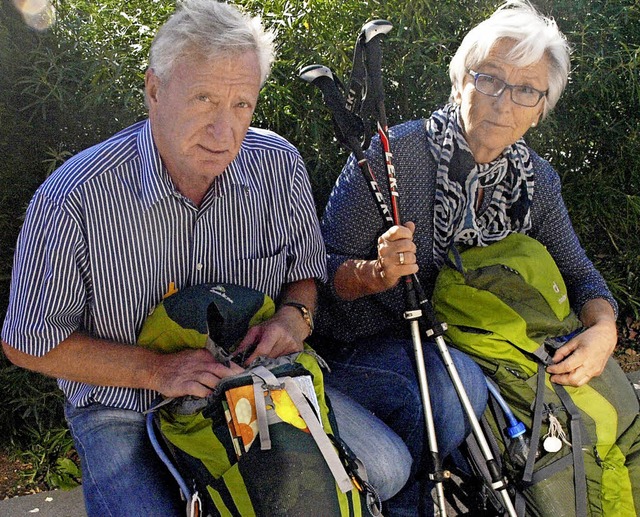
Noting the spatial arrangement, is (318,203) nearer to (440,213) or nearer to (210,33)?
(440,213)

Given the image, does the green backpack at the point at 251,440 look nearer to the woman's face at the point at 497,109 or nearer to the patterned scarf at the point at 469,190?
the patterned scarf at the point at 469,190

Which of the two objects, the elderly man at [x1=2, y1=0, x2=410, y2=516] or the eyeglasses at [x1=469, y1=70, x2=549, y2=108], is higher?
the eyeglasses at [x1=469, y1=70, x2=549, y2=108]

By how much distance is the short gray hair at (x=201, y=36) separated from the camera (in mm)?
2281

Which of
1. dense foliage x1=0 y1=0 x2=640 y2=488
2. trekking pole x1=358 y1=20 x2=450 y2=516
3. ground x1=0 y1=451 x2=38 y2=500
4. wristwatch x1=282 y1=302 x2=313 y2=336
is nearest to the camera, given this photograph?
trekking pole x1=358 y1=20 x2=450 y2=516

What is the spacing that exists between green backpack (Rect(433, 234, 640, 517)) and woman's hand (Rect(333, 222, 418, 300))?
244 millimetres

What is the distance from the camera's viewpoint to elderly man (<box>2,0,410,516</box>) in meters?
2.25

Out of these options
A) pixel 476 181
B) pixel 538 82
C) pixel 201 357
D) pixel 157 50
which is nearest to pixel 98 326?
pixel 201 357

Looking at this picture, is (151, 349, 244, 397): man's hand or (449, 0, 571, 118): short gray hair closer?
(151, 349, 244, 397): man's hand

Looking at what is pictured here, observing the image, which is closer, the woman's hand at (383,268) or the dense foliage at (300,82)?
the woman's hand at (383,268)

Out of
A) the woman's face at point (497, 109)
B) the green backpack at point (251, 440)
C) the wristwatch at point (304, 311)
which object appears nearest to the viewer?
the green backpack at point (251, 440)

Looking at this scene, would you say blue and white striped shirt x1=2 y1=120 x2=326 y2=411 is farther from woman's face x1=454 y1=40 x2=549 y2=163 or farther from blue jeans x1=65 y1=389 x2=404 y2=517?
woman's face x1=454 y1=40 x2=549 y2=163

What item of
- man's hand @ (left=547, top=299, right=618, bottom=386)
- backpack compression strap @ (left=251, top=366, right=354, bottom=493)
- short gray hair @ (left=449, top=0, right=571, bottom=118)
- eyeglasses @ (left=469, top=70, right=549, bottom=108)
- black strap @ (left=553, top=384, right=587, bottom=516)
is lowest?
black strap @ (left=553, top=384, right=587, bottom=516)

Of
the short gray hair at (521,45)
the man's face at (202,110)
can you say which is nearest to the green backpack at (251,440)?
the man's face at (202,110)

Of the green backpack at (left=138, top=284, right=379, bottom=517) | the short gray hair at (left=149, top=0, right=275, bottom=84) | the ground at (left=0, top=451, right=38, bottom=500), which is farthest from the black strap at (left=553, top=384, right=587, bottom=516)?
the ground at (left=0, top=451, right=38, bottom=500)
